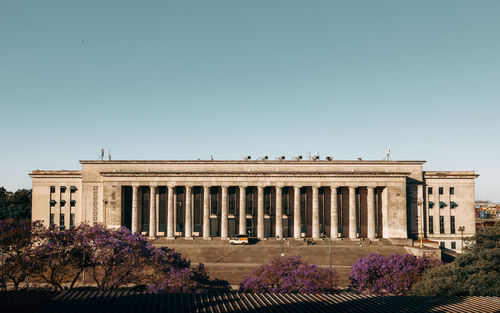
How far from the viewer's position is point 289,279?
4050 cm

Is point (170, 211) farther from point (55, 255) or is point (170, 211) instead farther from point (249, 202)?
point (55, 255)

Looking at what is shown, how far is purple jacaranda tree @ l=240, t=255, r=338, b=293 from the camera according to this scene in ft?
130

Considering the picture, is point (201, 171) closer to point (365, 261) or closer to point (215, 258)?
point (215, 258)

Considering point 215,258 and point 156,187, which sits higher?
point 156,187

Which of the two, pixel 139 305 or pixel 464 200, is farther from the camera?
pixel 464 200

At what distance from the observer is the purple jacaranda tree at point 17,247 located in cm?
4251

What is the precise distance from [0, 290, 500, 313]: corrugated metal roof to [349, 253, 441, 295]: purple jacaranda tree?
52.9 feet

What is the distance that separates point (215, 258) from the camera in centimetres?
6375

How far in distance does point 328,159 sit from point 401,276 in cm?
4189

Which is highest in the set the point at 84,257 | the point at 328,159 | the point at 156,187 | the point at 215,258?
the point at 328,159

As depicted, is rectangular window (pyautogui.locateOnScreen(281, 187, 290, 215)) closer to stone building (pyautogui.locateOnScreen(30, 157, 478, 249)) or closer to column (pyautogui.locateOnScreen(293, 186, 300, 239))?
stone building (pyautogui.locateOnScreen(30, 157, 478, 249))

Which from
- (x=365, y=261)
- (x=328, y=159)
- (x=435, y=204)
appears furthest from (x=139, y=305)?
(x=435, y=204)

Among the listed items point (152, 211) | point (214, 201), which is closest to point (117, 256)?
point (152, 211)

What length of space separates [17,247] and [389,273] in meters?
48.6
